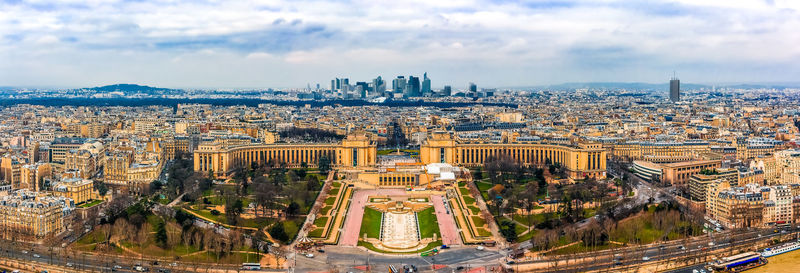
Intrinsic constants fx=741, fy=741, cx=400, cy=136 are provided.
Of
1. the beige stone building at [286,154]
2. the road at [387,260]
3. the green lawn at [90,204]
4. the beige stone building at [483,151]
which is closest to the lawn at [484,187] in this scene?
the beige stone building at [483,151]

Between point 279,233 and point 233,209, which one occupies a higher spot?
point 233,209

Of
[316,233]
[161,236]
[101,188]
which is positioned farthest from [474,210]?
[101,188]

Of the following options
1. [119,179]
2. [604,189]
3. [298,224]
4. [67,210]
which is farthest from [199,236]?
[604,189]

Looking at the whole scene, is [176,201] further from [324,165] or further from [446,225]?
[446,225]

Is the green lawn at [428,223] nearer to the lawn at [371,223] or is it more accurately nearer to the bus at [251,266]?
the lawn at [371,223]

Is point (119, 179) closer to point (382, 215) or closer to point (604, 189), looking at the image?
point (382, 215)

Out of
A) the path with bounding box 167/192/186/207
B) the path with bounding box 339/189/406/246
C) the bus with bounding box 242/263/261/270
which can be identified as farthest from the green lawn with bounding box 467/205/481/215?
the path with bounding box 167/192/186/207

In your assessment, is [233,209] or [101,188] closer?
[233,209]
